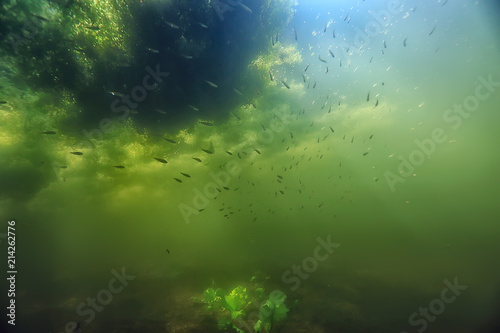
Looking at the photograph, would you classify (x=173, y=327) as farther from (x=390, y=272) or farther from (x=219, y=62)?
(x=390, y=272)

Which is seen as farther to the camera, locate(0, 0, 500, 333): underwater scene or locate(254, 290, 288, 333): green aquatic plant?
locate(0, 0, 500, 333): underwater scene

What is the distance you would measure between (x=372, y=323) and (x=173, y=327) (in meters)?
7.90

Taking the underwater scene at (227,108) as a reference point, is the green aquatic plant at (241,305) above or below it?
below

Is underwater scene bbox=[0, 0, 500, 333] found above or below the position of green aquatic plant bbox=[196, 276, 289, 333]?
above

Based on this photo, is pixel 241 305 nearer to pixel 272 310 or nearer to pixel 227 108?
pixel 272 310

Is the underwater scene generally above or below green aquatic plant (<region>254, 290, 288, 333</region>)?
above

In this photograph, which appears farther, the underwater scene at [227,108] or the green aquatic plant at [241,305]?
the underwater scene at [227,108]

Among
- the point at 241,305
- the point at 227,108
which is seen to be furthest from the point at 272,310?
the point at 227,108

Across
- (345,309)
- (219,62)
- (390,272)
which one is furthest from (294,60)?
(390,272)

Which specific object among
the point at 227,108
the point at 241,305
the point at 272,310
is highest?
the point at 227,108

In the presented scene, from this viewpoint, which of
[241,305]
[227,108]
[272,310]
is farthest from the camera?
[227,108]

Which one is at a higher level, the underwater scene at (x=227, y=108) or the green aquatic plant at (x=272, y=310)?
the underwater scene at (x=227, y=108)

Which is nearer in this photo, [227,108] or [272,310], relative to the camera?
[272,310]

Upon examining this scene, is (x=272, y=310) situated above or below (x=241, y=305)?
below
